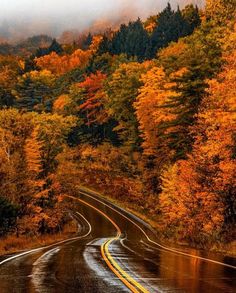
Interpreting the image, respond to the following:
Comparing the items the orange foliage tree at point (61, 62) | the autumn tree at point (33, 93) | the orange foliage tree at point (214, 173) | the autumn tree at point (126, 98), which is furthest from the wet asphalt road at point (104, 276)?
the orange foliage tree at point (61, 62)

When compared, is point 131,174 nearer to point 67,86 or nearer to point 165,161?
point 165,161

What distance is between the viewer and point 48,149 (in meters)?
44.3

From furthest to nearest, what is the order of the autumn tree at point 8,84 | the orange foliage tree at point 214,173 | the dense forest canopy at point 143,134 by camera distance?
the autumn tree at point 8,84 → the dense forest canopy at point 143,134 → the orange foliage tree at point 214,173

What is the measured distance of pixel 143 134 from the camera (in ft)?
217

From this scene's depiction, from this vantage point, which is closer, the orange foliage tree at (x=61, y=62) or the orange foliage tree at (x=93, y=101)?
the orange foliage tree at (x=93, y=101)

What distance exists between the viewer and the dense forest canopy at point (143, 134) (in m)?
24.9

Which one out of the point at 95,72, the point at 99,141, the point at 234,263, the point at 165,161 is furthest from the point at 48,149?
the point at 95,72

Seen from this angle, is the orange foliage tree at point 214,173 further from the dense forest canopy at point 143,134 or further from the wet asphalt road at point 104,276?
the wet asphalt road at point 104,276

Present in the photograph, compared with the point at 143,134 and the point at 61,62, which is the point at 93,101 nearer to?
the point at 143,134

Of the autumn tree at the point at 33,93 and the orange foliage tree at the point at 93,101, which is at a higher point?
the autumn tree at the point at 33,93

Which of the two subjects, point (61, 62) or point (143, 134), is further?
point (61, 62)

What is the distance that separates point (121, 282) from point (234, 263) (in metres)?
6.60

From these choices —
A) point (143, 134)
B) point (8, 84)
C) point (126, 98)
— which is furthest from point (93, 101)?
point (8, 84)

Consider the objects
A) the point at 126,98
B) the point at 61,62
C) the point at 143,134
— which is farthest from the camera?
the point at 61,62
